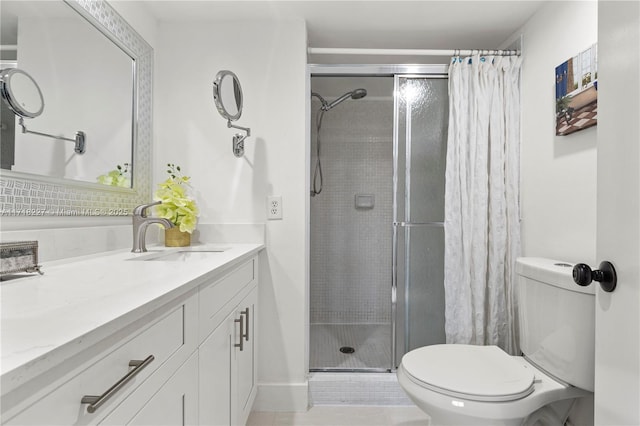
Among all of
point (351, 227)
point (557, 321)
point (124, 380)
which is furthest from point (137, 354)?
point (351, 227)

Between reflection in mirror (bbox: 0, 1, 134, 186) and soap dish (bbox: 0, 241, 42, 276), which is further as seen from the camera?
reflection in mirror (bbox: 0, 1, 134, 186)

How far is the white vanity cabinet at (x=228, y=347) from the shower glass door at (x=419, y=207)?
90 centimetres

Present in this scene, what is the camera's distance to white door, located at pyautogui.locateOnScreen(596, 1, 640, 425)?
2.18ft

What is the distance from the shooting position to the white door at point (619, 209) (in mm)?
663

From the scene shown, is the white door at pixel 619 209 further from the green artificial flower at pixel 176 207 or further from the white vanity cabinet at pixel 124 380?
the green artificial flower at pixel 176 207

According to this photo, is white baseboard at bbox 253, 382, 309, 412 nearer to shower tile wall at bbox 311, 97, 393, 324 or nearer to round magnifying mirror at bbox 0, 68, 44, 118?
shower tile wall at bbox 311, 97, 393, 324

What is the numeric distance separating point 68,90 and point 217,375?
116 cm

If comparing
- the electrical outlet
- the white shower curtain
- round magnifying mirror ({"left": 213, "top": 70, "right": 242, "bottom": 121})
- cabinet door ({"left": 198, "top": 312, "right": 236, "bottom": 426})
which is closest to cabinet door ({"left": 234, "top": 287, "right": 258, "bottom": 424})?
cabinet door ({"left": 198, "top": 312, "right": 236, "bottom": 426})

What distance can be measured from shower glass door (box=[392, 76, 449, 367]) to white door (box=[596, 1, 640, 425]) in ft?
3.86

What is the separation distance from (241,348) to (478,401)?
90 centimetres

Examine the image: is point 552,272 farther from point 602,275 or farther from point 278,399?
point 278,399

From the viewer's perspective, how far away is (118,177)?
153cm

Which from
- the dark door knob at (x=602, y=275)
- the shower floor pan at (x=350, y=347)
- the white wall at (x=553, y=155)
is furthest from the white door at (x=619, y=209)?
the shower floor pan at (x=350, y=347)

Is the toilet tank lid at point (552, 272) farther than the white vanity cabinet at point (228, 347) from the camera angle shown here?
Yes
